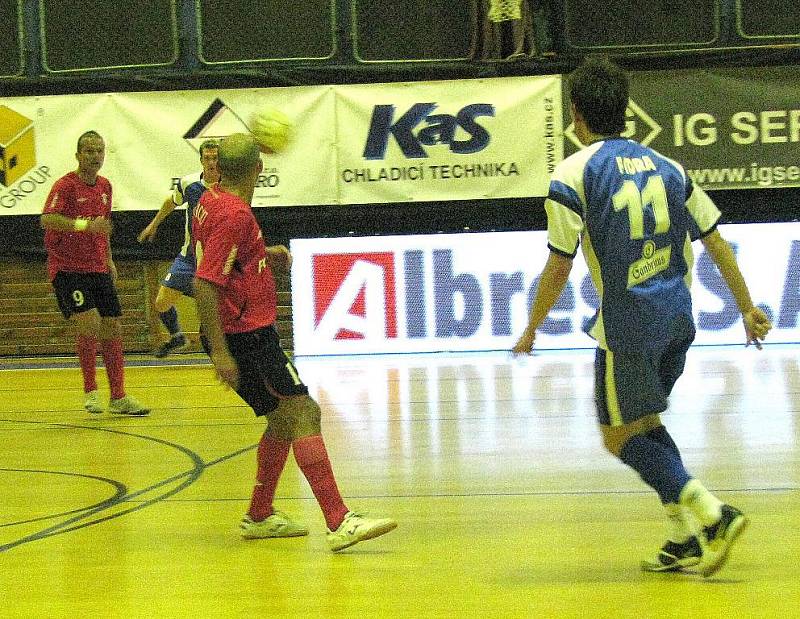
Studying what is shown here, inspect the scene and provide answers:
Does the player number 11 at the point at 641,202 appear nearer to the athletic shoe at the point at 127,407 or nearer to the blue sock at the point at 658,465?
the blue sock at the point at 658,465

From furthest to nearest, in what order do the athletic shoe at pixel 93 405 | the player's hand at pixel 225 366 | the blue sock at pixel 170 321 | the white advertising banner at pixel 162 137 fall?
the white advertising banner at pixel 162 137, the blue sock at pixel 170 321, the athletic shoe at pixel 93 405, the player's hand at pixel 225 366

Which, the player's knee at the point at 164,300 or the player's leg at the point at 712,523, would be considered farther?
the player's knee at the point at 164,300

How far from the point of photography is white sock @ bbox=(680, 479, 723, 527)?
13.3 feet

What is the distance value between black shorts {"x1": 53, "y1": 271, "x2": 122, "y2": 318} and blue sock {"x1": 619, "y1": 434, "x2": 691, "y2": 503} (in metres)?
5.51

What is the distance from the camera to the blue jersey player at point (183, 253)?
856 cm

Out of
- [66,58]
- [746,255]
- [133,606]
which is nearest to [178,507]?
[133,606]

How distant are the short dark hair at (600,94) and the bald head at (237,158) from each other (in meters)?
1.27

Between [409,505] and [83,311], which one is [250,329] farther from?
[83,311]

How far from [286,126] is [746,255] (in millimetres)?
8011

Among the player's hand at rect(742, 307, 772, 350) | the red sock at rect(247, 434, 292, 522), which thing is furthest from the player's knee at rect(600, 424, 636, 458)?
the red sock at rect(247, 434, 292, 522)

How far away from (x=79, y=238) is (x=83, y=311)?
50cm

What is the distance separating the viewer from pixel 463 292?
41.2ft

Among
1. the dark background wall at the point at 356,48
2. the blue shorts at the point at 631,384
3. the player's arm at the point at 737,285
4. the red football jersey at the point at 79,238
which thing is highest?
the dark background wall at the point at 356,48

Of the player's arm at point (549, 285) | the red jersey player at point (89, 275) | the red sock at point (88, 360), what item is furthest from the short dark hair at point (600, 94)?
the red sock at point (88, 360)
